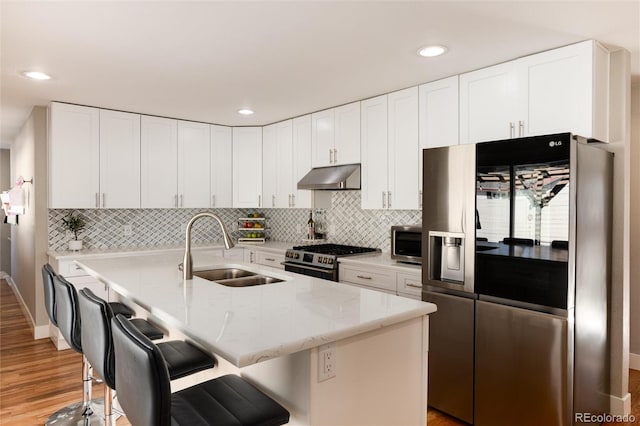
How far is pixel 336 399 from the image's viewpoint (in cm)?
156

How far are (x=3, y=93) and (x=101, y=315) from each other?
3.18 m

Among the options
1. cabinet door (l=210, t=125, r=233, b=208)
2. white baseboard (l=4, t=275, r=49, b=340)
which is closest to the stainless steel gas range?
cabinet door (l=210, t=125, r=233, b=208)

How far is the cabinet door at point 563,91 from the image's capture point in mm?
2467

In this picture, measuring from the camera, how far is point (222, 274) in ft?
9.94

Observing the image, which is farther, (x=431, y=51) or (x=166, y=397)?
(x=431, y=51)

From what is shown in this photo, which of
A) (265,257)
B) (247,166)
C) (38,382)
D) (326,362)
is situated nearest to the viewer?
(326,362)

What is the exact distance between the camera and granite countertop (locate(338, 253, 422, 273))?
3.27m

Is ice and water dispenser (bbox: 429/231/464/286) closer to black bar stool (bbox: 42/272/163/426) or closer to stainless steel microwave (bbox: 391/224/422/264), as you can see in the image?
stainless steel microwave (bbox: 391/224/422/264)

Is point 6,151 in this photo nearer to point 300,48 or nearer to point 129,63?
point 129,63

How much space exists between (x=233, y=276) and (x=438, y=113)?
2016mm

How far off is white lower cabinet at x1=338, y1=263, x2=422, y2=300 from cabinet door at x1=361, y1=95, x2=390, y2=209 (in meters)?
0.63

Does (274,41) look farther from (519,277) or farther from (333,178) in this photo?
(519,277)

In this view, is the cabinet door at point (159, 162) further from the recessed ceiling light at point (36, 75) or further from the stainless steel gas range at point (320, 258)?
the stainless steel gas range at point (320, 258)

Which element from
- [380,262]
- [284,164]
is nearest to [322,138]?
[284,164]
